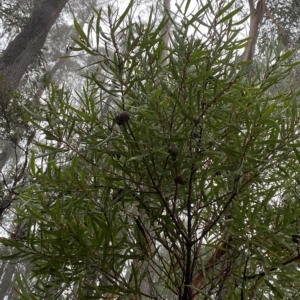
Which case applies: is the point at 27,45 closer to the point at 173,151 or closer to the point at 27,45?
the point at 27,45

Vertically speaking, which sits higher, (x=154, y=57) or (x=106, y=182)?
(x=154, y=57)

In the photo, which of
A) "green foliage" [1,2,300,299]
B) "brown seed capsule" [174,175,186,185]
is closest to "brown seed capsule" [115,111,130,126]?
"green foliage" [1,2,300,299]

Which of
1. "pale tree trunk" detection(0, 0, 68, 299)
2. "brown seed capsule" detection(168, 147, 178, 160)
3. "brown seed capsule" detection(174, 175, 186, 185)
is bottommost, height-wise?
"brown seed capsule" detection(174, 175, 186, 185)

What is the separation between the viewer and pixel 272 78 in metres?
0.72

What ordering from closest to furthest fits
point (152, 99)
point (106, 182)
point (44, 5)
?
point (152, 99) < point (106, 182) < point (44, 5)

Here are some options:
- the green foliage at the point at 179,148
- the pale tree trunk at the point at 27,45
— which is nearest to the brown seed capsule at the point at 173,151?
the green foliage at the point at 179,148

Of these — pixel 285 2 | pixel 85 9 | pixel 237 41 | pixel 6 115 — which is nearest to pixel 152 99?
pixel 237 41

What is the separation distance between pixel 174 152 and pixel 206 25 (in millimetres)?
224

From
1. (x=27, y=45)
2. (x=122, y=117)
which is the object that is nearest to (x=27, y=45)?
(x=27, y=45)

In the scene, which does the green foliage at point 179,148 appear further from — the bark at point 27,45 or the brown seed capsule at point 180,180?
the bark at point 27,45

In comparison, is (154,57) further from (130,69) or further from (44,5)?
(44,5)

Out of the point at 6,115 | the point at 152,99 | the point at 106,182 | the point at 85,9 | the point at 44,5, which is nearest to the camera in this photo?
the point at 152,99

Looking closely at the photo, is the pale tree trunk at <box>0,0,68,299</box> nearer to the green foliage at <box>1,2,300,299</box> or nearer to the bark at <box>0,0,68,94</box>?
the bark at <box>0,0,68,94</box>

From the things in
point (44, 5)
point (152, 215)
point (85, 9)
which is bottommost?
point (152, 215)
